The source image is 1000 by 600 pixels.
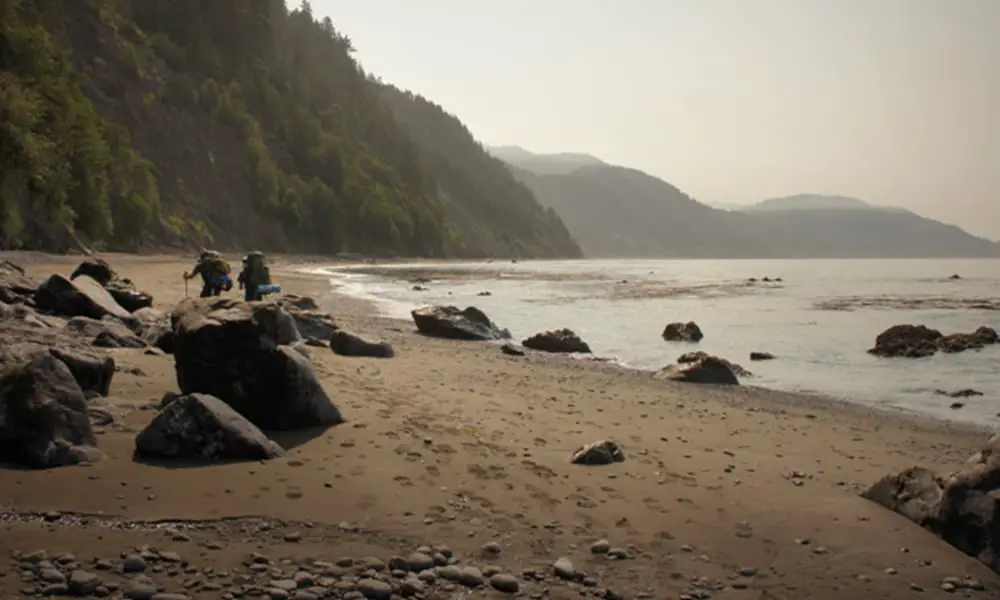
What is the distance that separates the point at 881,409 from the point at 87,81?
76.6 m

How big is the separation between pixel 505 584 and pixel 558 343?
15.4 meters

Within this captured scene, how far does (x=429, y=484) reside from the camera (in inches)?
255

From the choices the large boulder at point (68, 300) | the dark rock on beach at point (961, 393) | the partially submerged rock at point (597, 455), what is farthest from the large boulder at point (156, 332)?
the dark rock on beach at point (961, 393)

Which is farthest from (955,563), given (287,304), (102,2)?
(102,2)

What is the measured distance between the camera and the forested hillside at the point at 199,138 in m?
45.5

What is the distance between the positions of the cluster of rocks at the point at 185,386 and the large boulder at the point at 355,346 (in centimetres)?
330

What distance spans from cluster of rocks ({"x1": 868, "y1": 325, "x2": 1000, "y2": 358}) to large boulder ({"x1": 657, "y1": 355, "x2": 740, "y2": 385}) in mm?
9190

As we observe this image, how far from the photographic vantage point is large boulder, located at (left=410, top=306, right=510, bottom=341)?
2148 centimetres

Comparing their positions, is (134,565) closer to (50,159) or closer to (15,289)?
(15,289)

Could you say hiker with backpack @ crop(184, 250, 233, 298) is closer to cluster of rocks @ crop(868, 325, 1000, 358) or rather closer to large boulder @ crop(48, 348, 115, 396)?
large boulder @ crop(48, 348, 115, 396)

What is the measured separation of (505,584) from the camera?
4688mm

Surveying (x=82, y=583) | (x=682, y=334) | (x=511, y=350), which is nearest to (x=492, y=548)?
(x=82, y=583)

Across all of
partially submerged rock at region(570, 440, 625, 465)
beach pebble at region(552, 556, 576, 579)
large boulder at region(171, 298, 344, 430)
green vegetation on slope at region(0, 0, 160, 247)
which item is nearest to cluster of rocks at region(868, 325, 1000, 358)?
partially submerged rock at region(570, 440, 625, 465)

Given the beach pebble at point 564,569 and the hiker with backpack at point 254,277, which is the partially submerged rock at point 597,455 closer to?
the beach pebble at point 564,569
